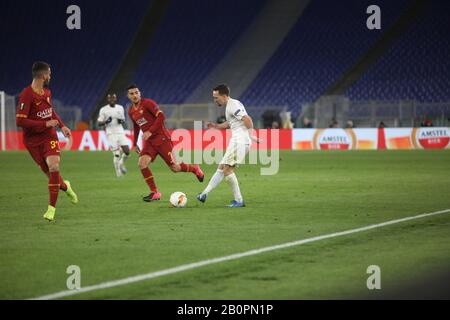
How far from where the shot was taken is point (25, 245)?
945 cm

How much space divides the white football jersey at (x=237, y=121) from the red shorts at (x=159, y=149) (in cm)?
207

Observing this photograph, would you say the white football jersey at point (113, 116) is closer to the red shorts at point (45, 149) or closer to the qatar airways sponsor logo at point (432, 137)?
the red shorts at point (45, 149)

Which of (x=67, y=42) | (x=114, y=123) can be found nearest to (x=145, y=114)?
(x=114, y=123)

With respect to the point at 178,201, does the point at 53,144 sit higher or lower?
higher

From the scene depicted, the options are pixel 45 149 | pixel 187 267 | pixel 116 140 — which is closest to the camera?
pixel 187 267

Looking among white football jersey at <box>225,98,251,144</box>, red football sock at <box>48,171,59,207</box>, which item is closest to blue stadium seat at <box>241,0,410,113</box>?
white football jersey at <box>225,98,251,144</box>

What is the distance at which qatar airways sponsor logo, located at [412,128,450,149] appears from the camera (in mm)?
37656

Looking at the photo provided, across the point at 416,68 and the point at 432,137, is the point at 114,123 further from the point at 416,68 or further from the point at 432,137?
the point at 416,68

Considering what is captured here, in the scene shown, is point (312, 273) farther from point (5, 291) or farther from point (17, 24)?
point (17, 24)

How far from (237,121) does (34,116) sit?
3.45 metres

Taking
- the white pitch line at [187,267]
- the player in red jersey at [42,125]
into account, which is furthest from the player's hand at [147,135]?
the white pitch line at [187,267]

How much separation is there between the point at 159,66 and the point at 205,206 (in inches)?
1497

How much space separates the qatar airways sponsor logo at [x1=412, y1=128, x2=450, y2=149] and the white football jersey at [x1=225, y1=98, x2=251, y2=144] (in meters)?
25.7

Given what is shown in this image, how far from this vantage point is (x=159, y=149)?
15.5 metres
